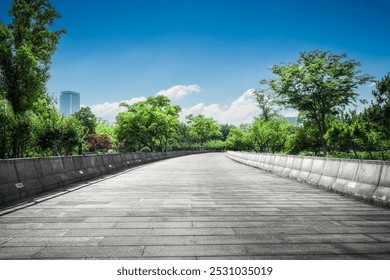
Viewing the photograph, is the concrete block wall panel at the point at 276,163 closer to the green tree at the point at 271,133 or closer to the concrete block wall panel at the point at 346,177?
the concrete block wall panel at the point at 346,177

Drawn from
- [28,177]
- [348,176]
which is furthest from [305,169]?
[28,177]

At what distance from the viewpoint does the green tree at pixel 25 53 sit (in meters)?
28.2

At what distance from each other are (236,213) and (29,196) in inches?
230

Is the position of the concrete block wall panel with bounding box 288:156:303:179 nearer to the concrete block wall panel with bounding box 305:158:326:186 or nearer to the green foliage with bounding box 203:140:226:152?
the concrete block wall panel with bounding box 305:158:326:186

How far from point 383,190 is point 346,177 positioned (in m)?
1.80

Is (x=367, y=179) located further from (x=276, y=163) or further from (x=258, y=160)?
(x=258, y=160)

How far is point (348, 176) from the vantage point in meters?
8.55

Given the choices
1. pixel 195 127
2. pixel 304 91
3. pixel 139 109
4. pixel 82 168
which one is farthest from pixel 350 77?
pixel 195 127

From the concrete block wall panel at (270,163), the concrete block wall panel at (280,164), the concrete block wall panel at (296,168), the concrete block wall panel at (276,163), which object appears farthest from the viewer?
the concrete block wall panel at (270,163)

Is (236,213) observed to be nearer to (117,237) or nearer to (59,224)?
(117,237)

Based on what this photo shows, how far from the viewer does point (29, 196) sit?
8172mm

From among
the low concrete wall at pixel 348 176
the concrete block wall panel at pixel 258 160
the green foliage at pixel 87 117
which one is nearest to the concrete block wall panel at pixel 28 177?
the low concrete wall at pixel 348 176

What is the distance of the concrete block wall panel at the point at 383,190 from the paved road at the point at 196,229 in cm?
26

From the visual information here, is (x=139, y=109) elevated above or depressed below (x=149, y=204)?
above
